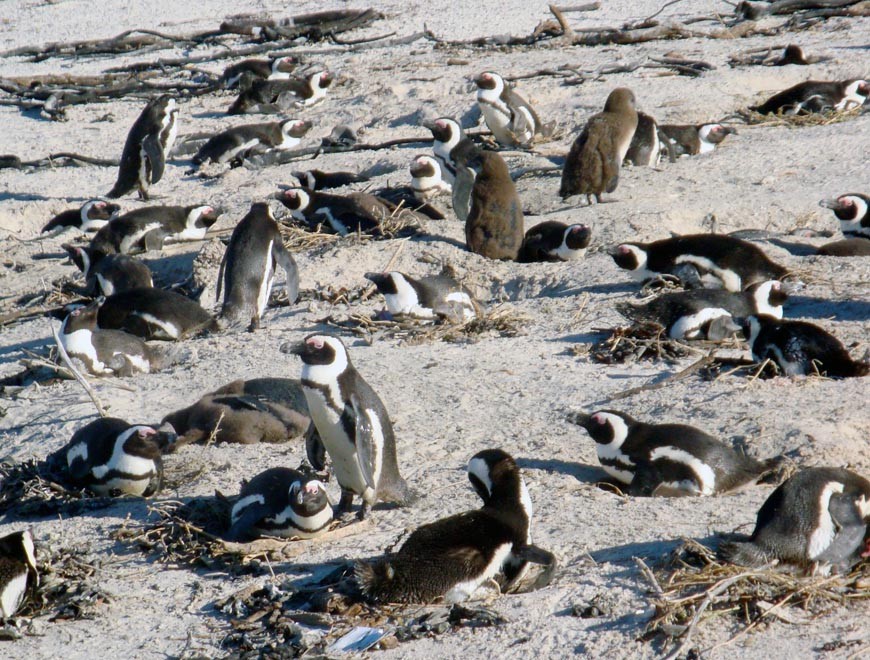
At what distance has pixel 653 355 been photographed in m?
6.14

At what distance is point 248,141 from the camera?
11.5m

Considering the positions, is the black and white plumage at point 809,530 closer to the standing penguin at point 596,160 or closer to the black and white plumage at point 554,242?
the black and white plumage at point 554,242

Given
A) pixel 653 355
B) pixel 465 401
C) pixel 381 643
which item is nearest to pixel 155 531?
pixel 381 643

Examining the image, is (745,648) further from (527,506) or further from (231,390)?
→ (231,390)

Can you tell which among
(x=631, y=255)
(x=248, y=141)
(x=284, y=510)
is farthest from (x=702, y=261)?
(x=248, y=141)

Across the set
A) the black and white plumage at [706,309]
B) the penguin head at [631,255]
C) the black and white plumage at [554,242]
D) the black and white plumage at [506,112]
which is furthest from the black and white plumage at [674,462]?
the black and white plumage at [506,112]

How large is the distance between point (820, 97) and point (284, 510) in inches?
297

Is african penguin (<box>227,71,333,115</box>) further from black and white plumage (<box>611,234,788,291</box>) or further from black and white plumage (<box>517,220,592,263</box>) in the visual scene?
black and white plumage (<box>611,234,788,291</box>)

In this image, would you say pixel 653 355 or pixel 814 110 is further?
pixel 814 110

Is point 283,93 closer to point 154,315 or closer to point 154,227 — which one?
point 154,227

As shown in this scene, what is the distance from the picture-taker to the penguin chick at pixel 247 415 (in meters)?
5.55

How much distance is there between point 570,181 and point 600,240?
2.64 ft

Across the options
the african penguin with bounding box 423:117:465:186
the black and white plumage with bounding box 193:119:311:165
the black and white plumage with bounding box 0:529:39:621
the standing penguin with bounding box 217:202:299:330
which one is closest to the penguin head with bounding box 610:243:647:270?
the standing penguin with bounding box 217:202:299:330

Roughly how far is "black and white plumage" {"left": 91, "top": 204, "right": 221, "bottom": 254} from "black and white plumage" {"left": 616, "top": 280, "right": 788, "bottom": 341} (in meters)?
4.14
